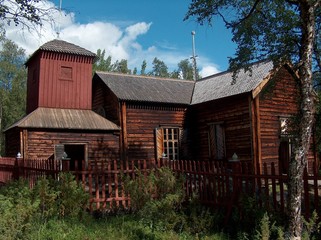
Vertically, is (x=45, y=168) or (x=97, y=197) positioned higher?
(x=45, y=168)

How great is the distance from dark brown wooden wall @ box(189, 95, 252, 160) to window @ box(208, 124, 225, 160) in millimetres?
262

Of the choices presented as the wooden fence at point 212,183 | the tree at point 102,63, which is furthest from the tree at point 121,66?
the wooden fence at point 212,183

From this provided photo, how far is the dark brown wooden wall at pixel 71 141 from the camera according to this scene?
653 inches

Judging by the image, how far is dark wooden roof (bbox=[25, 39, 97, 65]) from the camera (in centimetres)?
1994

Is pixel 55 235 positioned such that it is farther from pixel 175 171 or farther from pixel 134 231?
pixel 175 171

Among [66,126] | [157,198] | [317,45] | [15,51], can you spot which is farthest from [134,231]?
[15,51]

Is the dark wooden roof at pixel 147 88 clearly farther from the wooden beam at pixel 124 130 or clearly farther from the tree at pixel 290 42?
the tree at pixel 290 42

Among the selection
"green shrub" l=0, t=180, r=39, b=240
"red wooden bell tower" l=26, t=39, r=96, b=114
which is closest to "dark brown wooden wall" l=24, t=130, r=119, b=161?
"red wooden bell tower" l=26, t=39, r=96, b=114

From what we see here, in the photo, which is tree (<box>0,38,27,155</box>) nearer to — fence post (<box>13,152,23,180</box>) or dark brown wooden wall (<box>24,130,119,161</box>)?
dark brown wooden wall (<box>24,130,119,161</box>)

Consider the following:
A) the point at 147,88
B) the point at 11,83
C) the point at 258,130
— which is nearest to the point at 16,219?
the point at 258,130

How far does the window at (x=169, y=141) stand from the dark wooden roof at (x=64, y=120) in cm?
264

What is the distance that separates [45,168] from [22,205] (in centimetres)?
388

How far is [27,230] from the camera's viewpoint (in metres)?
6.00

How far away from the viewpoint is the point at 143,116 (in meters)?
19.4
